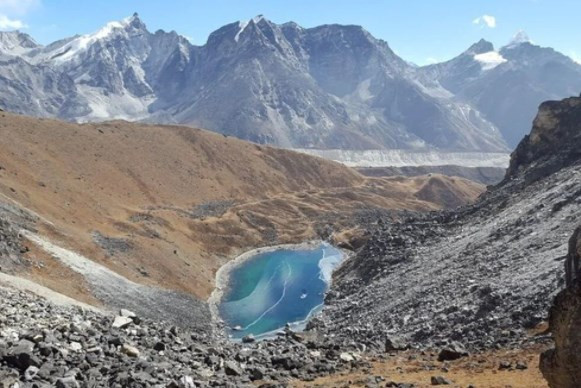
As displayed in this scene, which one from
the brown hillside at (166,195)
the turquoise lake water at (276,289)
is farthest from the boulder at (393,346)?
the brown hillside at (166,195)

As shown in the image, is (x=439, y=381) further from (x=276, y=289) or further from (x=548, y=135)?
(x=548, y=135)

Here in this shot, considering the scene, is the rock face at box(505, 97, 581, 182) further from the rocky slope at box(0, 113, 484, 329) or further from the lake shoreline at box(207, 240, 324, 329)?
the rocky slope at box(0, 113, 484, 329)

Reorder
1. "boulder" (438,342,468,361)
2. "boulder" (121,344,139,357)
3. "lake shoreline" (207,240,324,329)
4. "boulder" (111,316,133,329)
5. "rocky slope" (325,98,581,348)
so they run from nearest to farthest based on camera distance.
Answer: "boulder" (121,344,139,357) < "boulder" (111,316,133,329) < "boulder" (438,342,468,361) < "rocky slope" (325,98,581,348) < "lake shoreline" (207,240,324,329)

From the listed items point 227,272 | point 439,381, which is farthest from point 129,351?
point 227,272

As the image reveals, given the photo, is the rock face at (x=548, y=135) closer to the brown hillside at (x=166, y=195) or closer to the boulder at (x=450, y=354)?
the brown hillside at (x=166, y=195)

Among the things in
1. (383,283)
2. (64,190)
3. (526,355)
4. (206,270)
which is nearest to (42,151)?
(64,190)

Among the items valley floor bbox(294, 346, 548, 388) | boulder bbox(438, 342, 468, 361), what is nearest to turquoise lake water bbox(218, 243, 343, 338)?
boulder bbox(438, 342, 468, 361)
